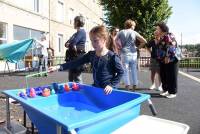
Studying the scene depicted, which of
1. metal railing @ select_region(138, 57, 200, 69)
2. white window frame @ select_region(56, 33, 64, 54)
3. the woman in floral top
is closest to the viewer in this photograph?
the woman in floral top

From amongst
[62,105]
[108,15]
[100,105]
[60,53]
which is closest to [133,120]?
[100,105]

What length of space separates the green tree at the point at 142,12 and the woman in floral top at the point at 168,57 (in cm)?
1345

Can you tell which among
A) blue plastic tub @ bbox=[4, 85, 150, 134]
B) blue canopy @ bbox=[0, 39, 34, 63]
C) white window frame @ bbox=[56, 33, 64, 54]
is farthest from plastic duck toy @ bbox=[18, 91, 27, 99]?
white window frame @ bbox=[56, 33, 64, 54]

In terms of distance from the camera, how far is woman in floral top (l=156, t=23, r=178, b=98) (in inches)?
288

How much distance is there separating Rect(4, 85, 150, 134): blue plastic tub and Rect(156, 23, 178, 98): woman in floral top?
3.58 metres

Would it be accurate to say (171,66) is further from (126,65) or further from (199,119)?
(199,119)

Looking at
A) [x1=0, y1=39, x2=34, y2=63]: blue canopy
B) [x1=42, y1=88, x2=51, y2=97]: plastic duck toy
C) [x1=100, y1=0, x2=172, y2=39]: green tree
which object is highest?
[x1=100, y1=0, x2=172, y2=39]: green tree

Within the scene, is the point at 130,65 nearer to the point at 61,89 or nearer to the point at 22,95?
the point at 61,89

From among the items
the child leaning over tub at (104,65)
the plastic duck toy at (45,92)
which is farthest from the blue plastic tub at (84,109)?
the child leaning over tub at (104,65)

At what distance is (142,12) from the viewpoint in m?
21.0

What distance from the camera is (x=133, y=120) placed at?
124 inches

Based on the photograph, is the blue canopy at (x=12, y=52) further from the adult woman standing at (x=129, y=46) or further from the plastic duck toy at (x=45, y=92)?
the plastic duck toy at (x=45, y=92)

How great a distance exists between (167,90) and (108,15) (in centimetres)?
1558

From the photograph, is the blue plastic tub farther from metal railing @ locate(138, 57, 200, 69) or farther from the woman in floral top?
metal railing @ locate(138, 57, 200, 69)
